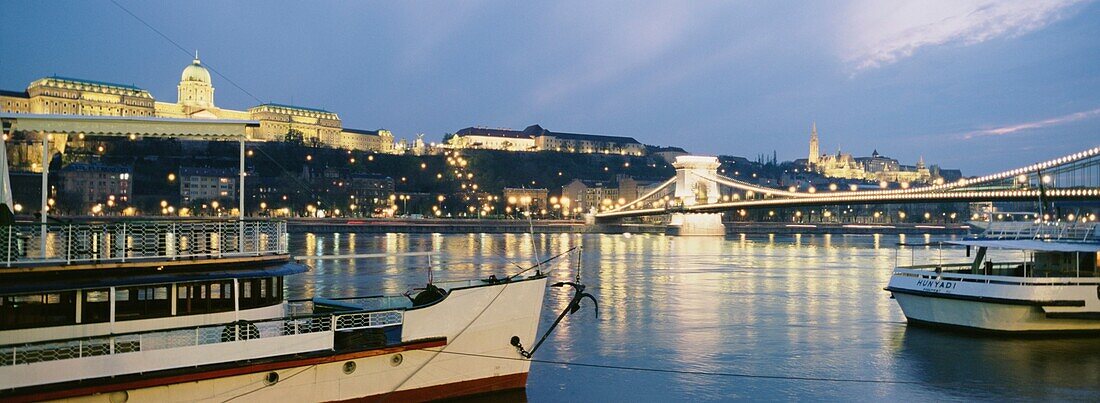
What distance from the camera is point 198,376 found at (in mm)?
9062

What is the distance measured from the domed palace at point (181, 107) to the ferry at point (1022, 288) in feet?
259

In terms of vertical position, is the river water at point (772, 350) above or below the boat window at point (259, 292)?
below

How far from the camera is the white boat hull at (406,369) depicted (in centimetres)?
893

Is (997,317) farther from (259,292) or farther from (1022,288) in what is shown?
(259,292)

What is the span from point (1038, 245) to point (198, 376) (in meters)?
14.5

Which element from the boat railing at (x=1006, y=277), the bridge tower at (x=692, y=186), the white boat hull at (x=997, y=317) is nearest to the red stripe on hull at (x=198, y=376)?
the boat railing at (x=1006, y=277)

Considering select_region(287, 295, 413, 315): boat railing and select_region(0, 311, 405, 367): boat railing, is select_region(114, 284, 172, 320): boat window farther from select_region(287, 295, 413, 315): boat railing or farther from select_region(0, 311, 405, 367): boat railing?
select_region(287, 295, 413, 315): boat railing

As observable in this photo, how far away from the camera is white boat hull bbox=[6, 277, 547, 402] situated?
8.93m

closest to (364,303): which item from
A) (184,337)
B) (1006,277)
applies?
(184,337)

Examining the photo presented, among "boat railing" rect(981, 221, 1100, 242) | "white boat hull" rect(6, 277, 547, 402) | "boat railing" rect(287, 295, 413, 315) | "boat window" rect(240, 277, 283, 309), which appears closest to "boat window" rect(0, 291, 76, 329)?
"white boat hull" rect(6, 277, 547, 402)

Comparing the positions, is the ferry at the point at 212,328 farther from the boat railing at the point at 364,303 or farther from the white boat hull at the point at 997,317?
the white boat hull at the point at 997,317

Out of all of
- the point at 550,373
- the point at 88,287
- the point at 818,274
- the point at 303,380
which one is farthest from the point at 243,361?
the point at 818,274

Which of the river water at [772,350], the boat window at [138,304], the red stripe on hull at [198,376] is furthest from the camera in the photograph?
the river water at [772,350]

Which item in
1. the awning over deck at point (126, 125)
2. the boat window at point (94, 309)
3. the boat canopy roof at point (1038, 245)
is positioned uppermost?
the awning over deck at point (126, 125)
